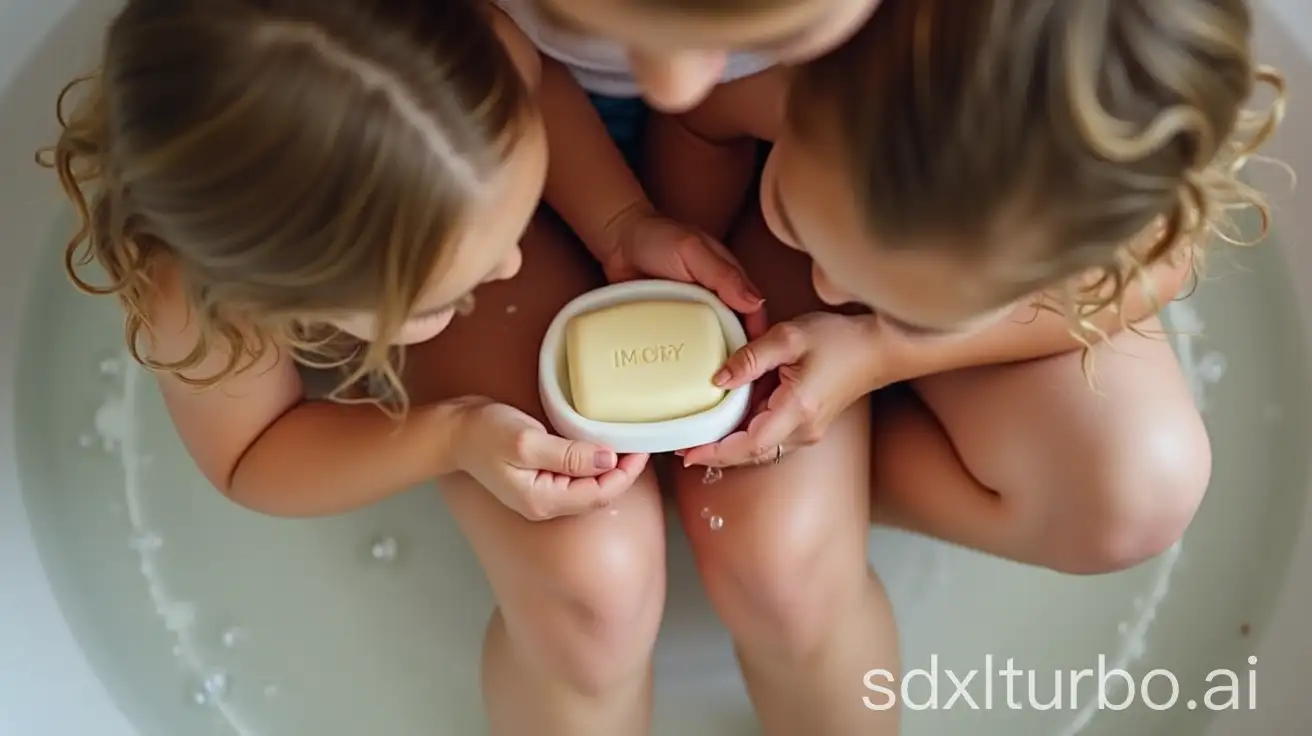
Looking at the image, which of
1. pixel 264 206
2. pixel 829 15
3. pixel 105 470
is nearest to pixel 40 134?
pixel 105 470

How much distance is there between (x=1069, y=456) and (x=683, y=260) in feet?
0.85

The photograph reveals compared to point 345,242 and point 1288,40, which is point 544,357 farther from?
point 1288,40

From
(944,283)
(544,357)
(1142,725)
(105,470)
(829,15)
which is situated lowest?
(1142,725)

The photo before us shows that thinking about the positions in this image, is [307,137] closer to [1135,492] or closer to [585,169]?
[585,169]

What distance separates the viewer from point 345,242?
1.69 feet

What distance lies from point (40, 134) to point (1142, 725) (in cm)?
94

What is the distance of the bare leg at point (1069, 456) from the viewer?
0.71m

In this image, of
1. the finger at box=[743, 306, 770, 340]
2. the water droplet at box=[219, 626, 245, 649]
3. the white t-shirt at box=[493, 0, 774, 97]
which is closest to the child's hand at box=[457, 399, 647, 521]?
the finger at box=[743, 306, 770, 340]

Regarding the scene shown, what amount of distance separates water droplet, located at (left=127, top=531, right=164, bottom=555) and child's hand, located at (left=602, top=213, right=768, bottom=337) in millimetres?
459

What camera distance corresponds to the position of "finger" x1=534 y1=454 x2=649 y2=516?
69 centimetres

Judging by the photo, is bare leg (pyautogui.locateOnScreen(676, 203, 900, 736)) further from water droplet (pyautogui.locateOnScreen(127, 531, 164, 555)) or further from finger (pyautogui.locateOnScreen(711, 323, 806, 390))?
water droplet (pyautogui.locateOnScreen(127, 531, 164, 555))

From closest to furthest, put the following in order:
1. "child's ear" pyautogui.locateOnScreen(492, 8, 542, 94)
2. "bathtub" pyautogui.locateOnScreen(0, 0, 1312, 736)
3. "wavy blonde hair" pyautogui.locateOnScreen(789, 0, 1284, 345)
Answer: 1. "wavy blonde hair" pyautogui.locateOnScreen(789, 0, 1284, 345)
2. "child's ear" pyautogui.locateOnScreen(492, 8, 542, 94)
3. "bathtub" pyautogui.locateOnScreen(0, 0, 1312, 736)

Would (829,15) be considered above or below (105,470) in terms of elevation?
above

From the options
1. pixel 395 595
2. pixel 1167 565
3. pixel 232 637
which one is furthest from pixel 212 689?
pixel 1167 565
